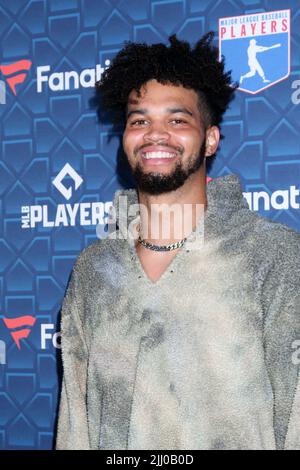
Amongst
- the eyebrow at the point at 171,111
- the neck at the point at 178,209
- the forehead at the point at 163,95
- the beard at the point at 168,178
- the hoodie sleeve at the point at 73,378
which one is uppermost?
the forehead at the point at 163,95

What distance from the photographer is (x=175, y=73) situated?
1471mm

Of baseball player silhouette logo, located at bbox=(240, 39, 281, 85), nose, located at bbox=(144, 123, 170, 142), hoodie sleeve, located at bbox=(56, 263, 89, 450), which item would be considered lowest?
hoodie sleeve, located at bbox=(56, 263, 89, 450)

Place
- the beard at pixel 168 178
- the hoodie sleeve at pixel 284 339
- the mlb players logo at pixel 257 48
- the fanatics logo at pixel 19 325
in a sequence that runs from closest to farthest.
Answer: the hoodie sleeve at pixel 284 339 → the beard at pixel 168 178 → the mlb players logo at pixel 257 48 → the fanatics logo at pixel 19 325

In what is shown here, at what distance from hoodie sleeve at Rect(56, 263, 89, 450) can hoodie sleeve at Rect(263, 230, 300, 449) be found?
1.58 ft

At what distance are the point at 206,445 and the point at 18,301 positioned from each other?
904 millimetres

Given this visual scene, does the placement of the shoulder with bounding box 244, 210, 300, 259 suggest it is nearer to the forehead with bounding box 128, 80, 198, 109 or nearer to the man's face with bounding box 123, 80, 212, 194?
the man's face with bounding box 123, 80, 212, 194

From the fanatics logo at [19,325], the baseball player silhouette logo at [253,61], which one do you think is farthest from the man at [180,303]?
the fanatics logo at [19,325]

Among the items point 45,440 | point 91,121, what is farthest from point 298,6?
point 45,440

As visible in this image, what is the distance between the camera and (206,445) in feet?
4.29

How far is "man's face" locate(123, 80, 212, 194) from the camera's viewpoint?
143 centimetres

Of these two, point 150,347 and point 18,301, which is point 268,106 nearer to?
point 150,347

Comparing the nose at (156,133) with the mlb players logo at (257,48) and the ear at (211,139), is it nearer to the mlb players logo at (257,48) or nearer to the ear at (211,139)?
the ear at (211,139)

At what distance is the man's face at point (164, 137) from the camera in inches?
56.4

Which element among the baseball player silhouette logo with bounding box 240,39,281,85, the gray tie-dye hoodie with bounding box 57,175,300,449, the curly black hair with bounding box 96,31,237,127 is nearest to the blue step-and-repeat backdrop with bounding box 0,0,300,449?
the baseball player silhouette logo with bounding box 240,39,281,85
